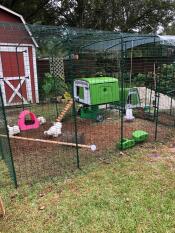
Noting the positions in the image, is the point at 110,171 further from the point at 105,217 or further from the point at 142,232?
the point at 142,232

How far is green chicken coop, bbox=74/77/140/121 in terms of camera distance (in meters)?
5.75

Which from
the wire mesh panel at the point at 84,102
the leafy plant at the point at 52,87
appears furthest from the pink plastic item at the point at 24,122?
the leafy plant at the point at 52,87

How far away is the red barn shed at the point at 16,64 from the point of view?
780 cm

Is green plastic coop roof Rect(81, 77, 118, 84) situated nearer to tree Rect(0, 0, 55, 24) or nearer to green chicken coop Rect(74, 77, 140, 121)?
green chicken coop Rect(74, 77, 140, 121)

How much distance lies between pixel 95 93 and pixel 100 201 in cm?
330

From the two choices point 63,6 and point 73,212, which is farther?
point 63,6

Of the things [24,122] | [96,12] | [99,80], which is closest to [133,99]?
[99,80]

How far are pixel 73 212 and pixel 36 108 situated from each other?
5.19 meters

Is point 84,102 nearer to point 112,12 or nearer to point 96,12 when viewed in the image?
point 96,12

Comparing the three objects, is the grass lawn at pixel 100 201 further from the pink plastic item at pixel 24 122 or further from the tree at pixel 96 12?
the tree at pixel 96 12

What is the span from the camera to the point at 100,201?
2.87 meters

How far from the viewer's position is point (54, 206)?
9.20ft

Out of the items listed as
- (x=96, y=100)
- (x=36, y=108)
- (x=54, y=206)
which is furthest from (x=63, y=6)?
(x=54, y=206)

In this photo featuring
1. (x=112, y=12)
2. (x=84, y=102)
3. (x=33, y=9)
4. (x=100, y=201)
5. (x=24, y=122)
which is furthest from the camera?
(x=112, y=12)
